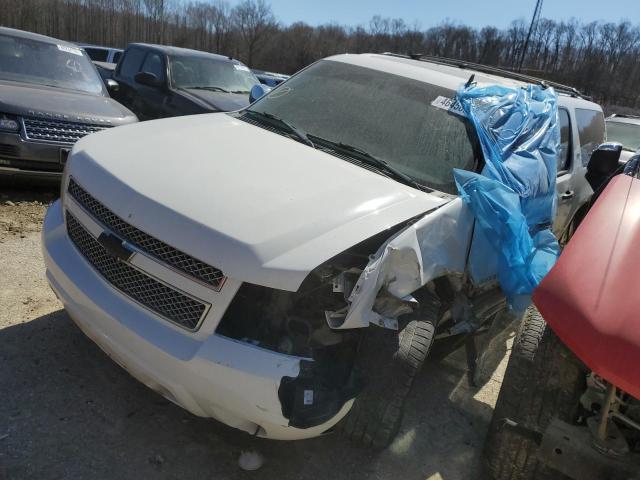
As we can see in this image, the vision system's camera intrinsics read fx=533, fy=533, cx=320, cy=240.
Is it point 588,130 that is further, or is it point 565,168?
point 588,130

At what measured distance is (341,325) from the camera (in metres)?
2.26

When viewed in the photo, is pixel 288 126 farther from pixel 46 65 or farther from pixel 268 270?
pixel 46 65

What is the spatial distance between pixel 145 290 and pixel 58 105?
4094 millimetres

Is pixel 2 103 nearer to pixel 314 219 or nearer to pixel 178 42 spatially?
pixel 314 219

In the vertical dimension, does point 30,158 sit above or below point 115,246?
below

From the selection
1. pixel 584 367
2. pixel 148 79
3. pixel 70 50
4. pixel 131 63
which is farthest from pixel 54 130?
pixel 584 367

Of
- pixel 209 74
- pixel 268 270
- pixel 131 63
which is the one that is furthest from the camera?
pixel 131 63

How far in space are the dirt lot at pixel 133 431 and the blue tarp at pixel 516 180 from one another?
33.8 inches

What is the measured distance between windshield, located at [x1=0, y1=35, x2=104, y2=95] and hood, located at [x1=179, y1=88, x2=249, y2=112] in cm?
153

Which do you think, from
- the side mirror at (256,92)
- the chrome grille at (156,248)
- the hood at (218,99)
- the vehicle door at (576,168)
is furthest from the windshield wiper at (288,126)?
the hood at (218,99)

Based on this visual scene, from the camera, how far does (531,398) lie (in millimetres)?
2408

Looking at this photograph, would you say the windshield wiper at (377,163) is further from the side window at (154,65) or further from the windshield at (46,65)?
the side window at (154,65)

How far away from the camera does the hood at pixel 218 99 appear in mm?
7707

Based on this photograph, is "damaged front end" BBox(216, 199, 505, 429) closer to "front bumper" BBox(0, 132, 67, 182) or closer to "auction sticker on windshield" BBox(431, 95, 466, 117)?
"auction sticker on windshield" BBox(431, 95, 466, 117)
